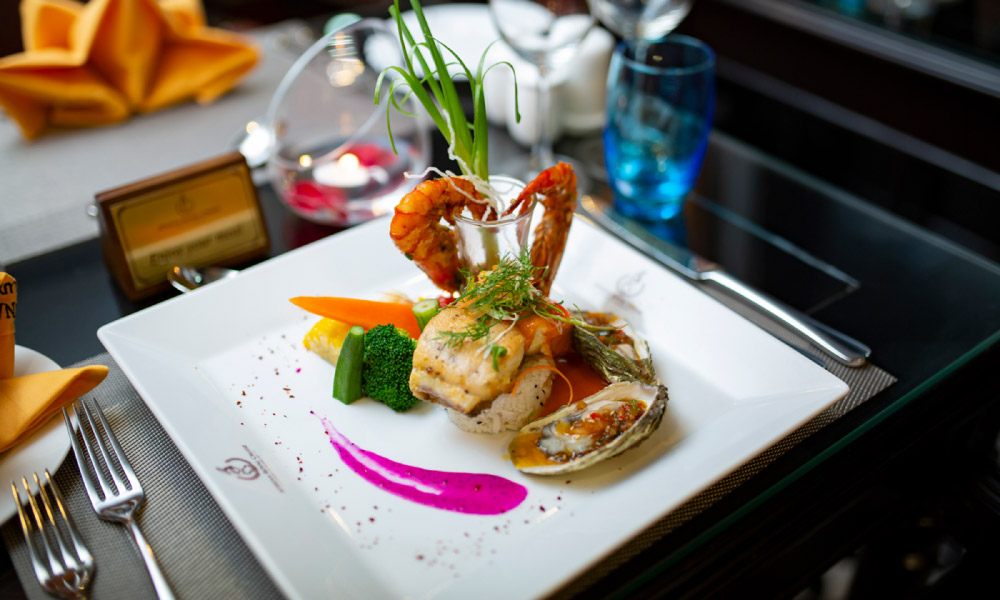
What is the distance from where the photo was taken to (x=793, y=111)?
303 centimetres

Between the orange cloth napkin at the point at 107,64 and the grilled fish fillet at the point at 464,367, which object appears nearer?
the grilled fish fillet at the point at 464,367

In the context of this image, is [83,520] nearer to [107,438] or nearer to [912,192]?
[107,438]

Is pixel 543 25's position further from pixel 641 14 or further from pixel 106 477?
pixel 106 477

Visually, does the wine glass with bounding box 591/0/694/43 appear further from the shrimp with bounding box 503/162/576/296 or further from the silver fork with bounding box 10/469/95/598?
the silver fork with bounding box 10/469/95/598

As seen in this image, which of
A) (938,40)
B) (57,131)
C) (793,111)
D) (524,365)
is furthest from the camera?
(793,111)

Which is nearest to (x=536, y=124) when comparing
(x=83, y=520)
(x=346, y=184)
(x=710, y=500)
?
(x=346, y=184)

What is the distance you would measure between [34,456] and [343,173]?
98 centimetres

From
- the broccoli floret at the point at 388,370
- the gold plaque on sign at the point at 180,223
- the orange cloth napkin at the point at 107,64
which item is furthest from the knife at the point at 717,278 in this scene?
the orange cloth napkin at the point at 107,64

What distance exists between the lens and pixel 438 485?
43.5 inches

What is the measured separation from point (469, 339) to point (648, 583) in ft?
1.45

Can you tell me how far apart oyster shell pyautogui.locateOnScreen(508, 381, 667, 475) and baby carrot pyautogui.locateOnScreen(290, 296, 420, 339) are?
0.35m

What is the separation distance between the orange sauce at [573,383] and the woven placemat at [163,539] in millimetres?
508

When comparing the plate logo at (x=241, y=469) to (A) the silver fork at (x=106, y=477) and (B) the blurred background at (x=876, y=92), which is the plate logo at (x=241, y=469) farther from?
(B) the blurred background at (x=876, y=92)

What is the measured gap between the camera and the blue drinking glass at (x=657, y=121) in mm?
1672
